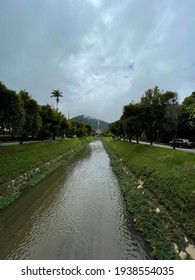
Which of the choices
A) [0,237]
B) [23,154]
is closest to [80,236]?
[0,237]

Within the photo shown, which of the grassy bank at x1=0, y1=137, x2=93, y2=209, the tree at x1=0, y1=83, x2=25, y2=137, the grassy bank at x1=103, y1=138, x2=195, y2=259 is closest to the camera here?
the grassy bank at x1=103, y1=138, x2=195, y2=259

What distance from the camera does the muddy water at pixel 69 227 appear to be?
27.2ft

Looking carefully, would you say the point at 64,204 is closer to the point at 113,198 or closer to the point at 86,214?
the point at 86,214

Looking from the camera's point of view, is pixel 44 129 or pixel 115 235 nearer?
pixel 115 235

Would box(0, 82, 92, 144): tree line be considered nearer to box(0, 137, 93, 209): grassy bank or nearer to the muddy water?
box(0, 137, 93, 209): grassy bank

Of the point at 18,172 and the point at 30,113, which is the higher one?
the point at 30,113

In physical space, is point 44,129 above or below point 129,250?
above

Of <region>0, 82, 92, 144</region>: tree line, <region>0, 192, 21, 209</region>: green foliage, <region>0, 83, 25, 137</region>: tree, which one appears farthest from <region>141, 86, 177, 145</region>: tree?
<region>0, 192, 21, 209</region>: green foliage

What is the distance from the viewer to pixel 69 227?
10445mm

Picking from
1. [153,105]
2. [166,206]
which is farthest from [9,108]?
[153,105]

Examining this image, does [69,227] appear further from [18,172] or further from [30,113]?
[30,113]

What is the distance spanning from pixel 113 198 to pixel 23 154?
41.9 ft

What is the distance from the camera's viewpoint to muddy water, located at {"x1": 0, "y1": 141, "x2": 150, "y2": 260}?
829 cm

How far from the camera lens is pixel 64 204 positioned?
44.9 ft
